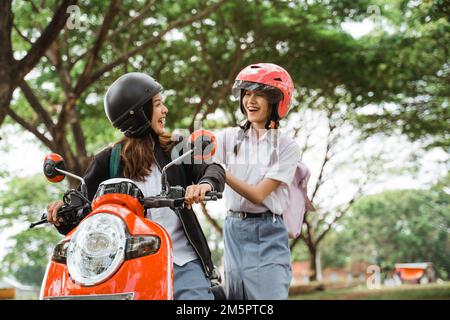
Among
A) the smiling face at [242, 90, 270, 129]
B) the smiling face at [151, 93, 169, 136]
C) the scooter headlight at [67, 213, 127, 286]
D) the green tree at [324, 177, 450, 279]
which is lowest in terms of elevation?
the scooter headlight at [67, 213, 127, 286]

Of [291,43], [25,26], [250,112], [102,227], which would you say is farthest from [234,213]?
[291,43]

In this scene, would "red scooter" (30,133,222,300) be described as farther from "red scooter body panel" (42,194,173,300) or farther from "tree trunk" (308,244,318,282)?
"tree trunk" (308,244,318,282)

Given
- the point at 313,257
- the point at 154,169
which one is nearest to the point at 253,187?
the point at 154,169

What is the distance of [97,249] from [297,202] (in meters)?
1.48

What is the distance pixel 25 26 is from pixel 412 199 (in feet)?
107

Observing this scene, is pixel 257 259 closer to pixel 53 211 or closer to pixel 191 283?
pixel 191 283

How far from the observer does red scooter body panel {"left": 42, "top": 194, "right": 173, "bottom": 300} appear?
2.13 meters

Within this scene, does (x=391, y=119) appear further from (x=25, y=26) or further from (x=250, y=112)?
(x=250, y=112)

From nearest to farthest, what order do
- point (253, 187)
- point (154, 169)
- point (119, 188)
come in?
point (119, 188) → point (154, 169) → point (253, 187)

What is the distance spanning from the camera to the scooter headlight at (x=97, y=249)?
215cm

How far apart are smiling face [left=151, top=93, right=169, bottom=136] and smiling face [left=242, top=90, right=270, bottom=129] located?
68 cm

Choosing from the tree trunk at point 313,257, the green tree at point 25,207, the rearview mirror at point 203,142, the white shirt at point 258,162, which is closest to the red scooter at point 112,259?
the rearview mirror at point 203,142

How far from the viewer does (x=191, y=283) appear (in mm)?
2643

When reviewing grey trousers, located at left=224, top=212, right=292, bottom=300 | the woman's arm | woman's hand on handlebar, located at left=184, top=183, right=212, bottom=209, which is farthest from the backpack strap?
grey trousers, located at left=224, top=212, right=292, bottom=300
